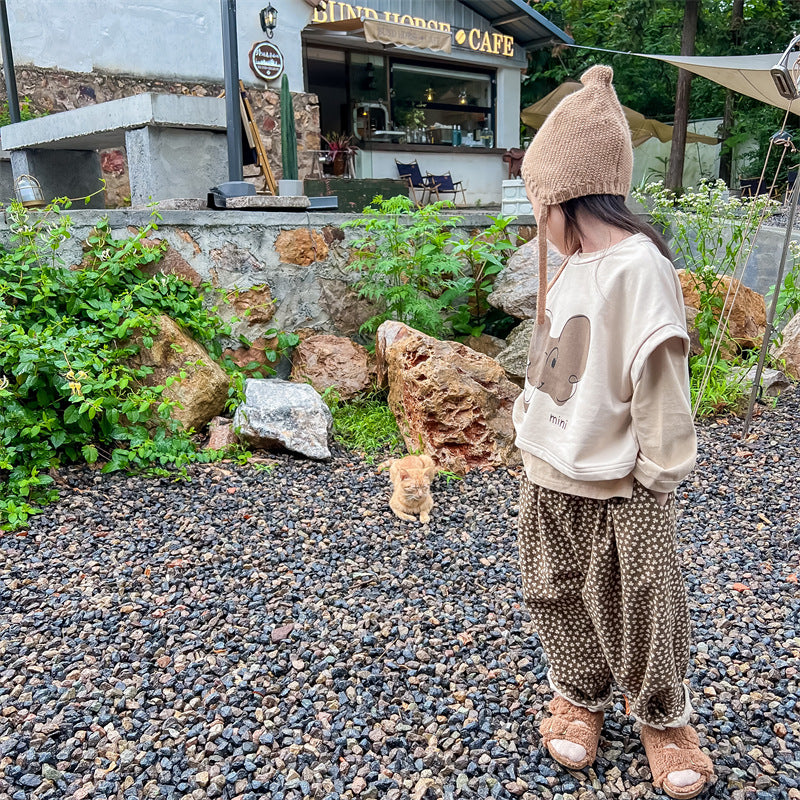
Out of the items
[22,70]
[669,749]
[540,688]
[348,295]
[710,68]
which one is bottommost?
[540,688]

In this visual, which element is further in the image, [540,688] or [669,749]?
[540,688]

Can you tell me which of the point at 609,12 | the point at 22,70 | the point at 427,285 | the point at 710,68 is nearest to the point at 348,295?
the point at 427,285

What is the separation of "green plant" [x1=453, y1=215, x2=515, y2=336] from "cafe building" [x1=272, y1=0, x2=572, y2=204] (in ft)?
17.8

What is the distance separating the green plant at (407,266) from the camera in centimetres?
458

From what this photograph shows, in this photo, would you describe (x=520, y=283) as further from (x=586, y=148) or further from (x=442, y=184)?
(x=442, y=184)

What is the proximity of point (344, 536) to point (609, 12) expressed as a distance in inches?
689

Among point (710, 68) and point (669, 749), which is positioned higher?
point (710, 68)

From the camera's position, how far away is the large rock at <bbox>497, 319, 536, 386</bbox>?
4.43 metres

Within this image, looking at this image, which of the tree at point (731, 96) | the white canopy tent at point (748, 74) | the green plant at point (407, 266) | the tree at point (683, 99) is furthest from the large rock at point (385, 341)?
the tree at point (731, 96)

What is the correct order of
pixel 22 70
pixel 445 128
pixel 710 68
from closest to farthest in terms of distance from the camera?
pixel 710 68
pixel 22 70
pixel 445 128

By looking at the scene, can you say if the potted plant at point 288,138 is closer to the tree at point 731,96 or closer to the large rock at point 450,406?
the large rock at point 450,406

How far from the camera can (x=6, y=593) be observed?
2.69 m

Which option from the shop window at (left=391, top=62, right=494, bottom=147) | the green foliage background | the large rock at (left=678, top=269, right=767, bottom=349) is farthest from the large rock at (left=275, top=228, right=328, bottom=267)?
the green foliage background

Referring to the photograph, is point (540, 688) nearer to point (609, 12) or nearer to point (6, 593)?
point (6, 593)
